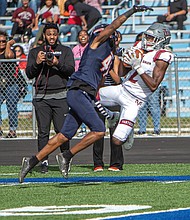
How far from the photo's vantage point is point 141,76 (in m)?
10.9

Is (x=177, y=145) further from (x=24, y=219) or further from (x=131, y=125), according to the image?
(x=24, y=219)

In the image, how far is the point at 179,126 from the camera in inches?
758

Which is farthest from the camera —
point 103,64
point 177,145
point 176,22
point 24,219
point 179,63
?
point 176,22

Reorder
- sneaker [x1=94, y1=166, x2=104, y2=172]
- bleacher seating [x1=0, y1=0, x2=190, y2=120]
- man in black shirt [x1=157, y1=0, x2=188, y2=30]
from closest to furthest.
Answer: sneaker [x1=94, y1=166, x2=104, y2=172], bleacher seating [x1=0, y1=0, x2=190, y2=120], man in black shirt [x1=157, y1=0, x2=188, y2=30]

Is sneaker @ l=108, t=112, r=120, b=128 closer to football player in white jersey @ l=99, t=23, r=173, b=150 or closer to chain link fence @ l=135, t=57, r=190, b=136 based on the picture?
football player in white jersey @ l=99, t=23, r=173, b=150

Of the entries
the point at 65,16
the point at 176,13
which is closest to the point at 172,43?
the point at 176,13

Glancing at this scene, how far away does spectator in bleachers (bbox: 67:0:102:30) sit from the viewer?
24.3m

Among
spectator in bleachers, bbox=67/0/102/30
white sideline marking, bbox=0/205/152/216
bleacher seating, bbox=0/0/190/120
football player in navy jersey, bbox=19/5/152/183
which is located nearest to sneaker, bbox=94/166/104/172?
football player in navy jersey, bbox=19/5/152/183

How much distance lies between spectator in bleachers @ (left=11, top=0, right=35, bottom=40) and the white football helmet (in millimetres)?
14391

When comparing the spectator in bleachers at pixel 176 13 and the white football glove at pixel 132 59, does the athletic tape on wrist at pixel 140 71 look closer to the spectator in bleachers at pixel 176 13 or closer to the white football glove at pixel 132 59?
the white football glove at pixel 132 59

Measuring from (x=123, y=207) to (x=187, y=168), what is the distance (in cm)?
429

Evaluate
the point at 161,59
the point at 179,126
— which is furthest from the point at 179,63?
the point at 161,59

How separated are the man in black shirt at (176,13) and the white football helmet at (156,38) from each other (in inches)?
519

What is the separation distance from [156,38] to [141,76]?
0.56 metres
